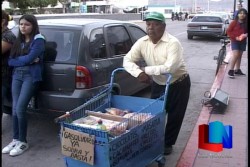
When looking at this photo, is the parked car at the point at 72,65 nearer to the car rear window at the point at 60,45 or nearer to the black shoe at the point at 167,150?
the car rear window at the point at 60,45

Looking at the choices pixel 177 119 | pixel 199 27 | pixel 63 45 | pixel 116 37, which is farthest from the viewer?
pixel 199 27

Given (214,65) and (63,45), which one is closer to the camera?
(63,45)

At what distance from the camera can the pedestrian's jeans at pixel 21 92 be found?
14.9 ft

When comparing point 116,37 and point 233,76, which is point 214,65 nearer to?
point 233,76

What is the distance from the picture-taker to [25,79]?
4582 millimetres

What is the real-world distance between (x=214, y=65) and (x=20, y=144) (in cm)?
900

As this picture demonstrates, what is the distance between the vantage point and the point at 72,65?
473 centimetres

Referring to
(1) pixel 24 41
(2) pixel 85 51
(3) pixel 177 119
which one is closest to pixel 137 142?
(3) pixel 177 119

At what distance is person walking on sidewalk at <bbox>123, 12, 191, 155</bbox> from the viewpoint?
3750 millimetres

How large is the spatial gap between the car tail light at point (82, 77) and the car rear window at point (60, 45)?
0.22 m

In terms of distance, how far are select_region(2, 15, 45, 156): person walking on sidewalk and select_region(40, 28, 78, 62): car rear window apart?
0.27 m

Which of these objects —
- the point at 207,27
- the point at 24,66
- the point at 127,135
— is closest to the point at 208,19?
the point at 207,27

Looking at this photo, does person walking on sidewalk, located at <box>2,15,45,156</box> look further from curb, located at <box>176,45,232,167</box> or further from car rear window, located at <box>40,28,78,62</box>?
curb, located at <box>176,45,232,167</box>

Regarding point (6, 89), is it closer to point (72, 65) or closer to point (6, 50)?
point (6, 50)
